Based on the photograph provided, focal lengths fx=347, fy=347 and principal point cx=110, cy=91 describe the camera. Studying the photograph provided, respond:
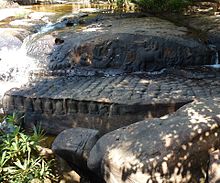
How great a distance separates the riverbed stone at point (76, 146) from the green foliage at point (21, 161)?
0.35 metres

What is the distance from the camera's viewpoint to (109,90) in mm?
6980

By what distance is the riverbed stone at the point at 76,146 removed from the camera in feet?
17.1

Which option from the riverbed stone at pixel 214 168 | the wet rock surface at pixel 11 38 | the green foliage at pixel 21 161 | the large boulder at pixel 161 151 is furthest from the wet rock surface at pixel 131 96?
the green foliage at pixel 21 161

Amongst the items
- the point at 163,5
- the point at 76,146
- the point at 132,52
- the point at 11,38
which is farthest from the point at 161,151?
the point at 163,5

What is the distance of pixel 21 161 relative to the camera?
5.46 meters

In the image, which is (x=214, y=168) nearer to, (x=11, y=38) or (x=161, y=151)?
(x=161, y=151)

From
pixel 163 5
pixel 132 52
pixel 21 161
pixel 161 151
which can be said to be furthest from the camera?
pixel 163 5

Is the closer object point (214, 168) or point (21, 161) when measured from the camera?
point (214, 168)

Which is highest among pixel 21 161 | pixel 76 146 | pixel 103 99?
pixel 103 99

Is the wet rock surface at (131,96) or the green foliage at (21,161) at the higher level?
the wet rock surface at (131,96)

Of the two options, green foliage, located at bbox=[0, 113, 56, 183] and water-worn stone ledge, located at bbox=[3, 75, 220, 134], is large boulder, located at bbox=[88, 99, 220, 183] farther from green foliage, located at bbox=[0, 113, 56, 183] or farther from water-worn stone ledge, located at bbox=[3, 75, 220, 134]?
water-worn stone ledge, located at bbox=[3, 75, 220, 134]

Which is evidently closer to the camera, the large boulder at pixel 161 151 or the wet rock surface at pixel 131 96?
the large boulder at pixel 161 151

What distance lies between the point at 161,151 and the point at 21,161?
2375 millimetres

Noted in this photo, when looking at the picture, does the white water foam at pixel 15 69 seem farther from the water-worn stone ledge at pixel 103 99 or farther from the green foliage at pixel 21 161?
the green foliage at pixel 21 161
